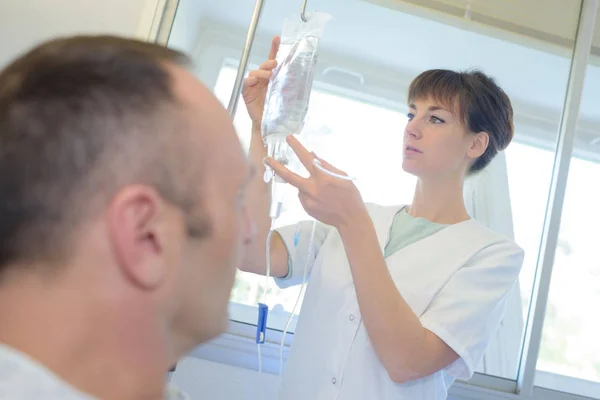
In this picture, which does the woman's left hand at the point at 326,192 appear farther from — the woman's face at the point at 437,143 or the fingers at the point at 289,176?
the woman's face at the point at 437,143

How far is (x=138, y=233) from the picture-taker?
1.34ft

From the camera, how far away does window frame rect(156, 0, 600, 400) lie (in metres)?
1.52

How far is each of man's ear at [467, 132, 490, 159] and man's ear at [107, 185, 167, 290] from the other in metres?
0.95

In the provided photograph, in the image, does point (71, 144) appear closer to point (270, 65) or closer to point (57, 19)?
point (270, 65)

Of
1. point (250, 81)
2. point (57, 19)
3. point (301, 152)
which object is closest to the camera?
point (301, 152)

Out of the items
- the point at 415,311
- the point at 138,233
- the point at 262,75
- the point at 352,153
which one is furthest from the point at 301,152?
the point at 352,153

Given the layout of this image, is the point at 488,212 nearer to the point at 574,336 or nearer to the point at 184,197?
the point at 574,336

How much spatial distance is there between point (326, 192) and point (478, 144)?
45 centimetres

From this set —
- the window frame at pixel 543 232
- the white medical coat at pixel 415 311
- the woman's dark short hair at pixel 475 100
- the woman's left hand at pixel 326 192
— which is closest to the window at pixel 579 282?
the window frame at pixel 543 232

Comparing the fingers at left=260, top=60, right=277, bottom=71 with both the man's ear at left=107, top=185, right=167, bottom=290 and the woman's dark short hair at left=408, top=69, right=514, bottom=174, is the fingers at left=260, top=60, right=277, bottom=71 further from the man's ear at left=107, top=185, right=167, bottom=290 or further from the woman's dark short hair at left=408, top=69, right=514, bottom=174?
the man's ear at left=107, top=185, right=167, bottom=290

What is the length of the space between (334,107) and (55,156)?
4.99 feet

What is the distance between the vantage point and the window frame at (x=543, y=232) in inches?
59.7

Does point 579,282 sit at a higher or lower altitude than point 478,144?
lower

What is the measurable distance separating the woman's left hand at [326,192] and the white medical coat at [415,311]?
0.63 feet
